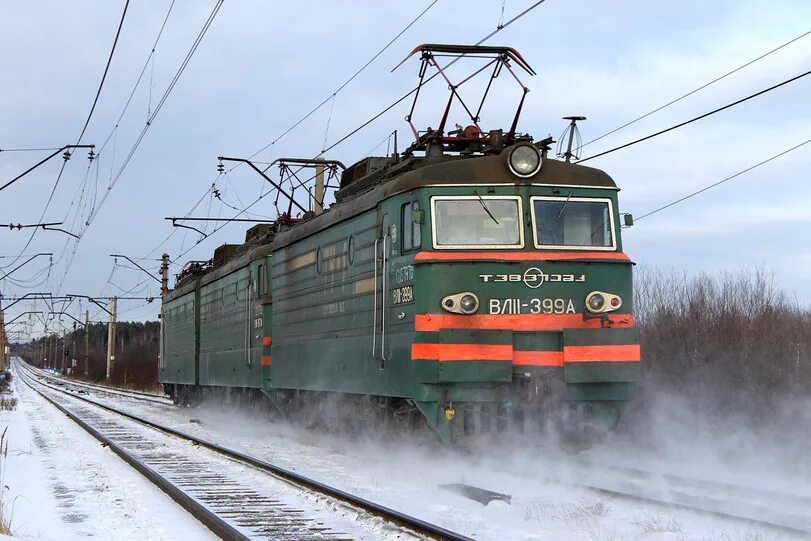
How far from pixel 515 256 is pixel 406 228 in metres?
1.37

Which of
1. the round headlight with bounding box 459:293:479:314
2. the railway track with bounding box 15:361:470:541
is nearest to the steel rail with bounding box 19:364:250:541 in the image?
the railway track with bounding box 15:361:470:541

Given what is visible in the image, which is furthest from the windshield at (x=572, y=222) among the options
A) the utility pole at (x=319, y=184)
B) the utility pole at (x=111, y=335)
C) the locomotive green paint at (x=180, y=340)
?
the utility pole at (x=111, y=335)

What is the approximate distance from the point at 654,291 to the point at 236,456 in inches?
568

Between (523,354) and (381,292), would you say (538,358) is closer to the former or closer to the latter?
(523,354)

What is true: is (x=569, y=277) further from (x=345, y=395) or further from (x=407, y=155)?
(x=345, y=395)

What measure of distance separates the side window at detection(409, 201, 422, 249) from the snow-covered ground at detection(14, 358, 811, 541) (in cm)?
251

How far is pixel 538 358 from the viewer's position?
11281 mm

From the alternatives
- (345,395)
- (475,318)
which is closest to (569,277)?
(475,318)

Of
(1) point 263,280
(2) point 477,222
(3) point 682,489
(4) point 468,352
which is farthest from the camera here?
(1) point 263,280

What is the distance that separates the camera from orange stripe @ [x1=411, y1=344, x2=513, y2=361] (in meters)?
11.0

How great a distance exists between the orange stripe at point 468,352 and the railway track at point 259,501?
187 cm

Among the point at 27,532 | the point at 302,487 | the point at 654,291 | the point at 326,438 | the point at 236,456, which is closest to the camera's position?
the point at 27,532

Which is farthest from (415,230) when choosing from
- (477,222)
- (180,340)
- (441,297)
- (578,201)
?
(180,340)

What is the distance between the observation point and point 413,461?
496 inches
